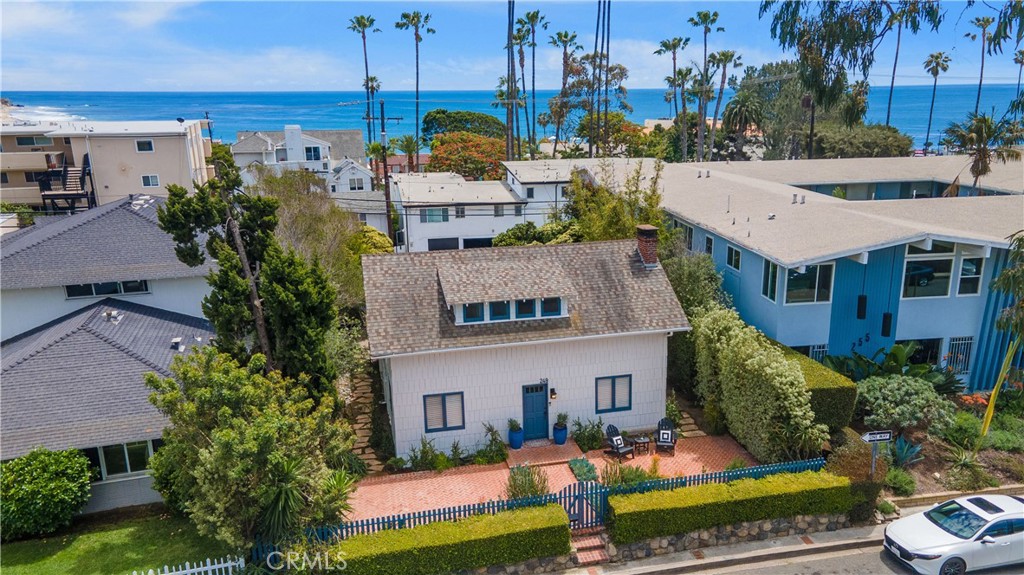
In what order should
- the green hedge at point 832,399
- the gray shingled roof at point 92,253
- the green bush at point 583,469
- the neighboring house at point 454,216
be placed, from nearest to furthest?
the green hedge at point 832,399 < the green bush at point 583,469 < the gray shingled roof at point 92,253 < the neighboring house at point 454,216

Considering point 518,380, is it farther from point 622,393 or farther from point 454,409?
point 622,393

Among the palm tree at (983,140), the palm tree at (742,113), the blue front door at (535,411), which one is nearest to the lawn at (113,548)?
the blue front door at (535,411)

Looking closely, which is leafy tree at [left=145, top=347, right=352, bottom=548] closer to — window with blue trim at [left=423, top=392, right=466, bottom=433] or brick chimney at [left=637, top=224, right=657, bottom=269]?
window with blue trim at [left=423, top=392, right=466, bottom=433]

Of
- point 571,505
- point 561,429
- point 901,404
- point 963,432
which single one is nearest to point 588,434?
point 561,429

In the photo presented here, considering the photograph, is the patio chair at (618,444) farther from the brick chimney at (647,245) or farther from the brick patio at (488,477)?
the brick chimney at (647,245)

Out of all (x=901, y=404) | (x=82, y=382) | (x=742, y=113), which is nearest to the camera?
Answer: (x=82, y=382)

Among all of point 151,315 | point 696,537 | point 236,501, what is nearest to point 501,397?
point 696,537

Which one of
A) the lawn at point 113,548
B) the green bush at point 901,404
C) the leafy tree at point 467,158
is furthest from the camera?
the leafy tree at point 467,158
